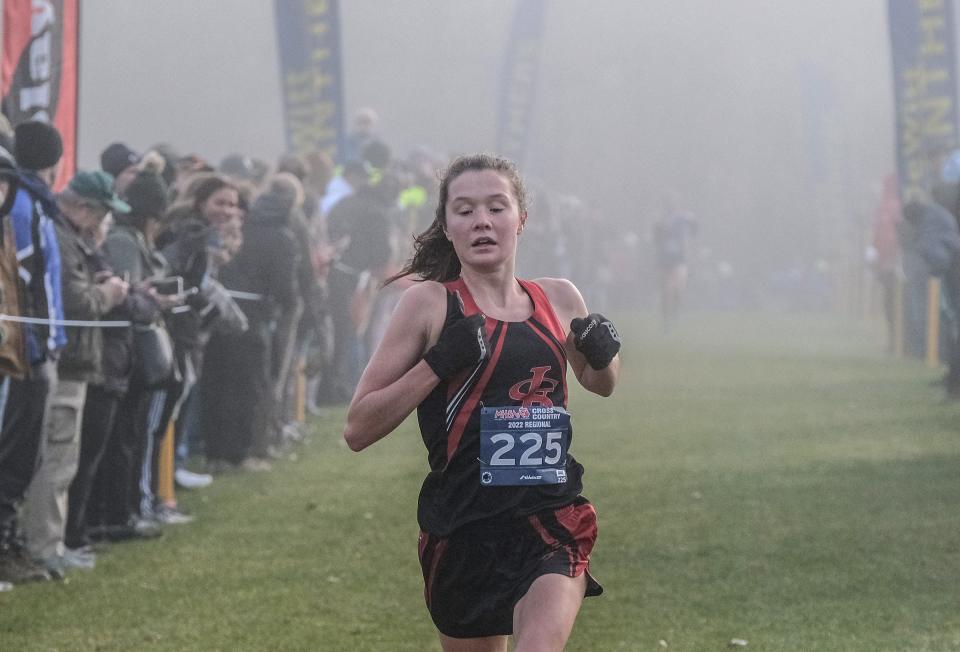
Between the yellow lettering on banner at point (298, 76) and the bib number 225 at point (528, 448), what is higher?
the yellow lettering on banner at point (298, 76)

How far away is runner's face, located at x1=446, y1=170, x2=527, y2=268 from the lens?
436 centimetres

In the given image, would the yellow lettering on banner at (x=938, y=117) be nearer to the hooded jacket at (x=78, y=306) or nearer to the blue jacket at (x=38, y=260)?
the hooded jacket at (x=78, y=306)

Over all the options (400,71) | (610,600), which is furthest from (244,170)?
(400,71)

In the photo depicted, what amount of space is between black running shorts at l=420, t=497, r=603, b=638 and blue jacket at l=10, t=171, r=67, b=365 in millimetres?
3386

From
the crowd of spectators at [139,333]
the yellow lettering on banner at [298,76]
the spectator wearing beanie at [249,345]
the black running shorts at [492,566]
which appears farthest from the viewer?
the yellow lettering on banner at [298,76]

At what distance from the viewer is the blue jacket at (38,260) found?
7.24 metres

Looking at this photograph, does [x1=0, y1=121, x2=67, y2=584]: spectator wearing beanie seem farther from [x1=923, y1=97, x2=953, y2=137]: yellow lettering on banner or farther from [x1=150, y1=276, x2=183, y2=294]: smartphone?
[x1=923, y1=97, x2=953, y2=137]: yellow lettering on banner

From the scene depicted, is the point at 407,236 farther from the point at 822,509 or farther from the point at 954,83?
the point at 822,509

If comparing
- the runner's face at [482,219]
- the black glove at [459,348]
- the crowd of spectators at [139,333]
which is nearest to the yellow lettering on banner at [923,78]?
the crowd of spectators at [139,333]

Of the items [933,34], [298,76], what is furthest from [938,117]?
[298,76]

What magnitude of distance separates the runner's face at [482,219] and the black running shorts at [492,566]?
67cm

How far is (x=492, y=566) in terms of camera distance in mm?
4297

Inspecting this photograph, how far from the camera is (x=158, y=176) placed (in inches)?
354

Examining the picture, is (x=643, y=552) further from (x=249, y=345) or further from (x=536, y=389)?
(x=536, y=389)
